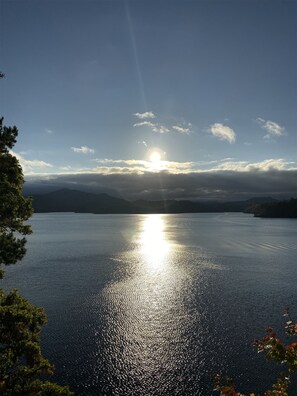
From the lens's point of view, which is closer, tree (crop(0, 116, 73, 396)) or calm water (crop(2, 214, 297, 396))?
tree (crop(0, 116, 73, 396))

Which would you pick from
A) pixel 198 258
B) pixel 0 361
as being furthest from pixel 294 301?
pixel 0 361

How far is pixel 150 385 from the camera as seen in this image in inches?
1491

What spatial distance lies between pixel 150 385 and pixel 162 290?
39.2 meters

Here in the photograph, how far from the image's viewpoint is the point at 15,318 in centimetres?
1842

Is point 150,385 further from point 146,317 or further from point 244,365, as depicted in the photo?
point 146,317

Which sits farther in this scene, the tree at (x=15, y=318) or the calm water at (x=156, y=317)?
the calm water at (x=156, y=317)

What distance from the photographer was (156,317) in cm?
5878

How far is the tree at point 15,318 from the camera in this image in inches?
703

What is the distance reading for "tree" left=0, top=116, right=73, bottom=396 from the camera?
17.9 m

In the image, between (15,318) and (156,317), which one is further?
(156,317)

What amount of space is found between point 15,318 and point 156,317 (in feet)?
144

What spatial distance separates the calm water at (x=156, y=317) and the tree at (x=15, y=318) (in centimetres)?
2118

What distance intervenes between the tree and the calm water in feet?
69.5

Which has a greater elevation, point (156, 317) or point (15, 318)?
point (15, 318)
